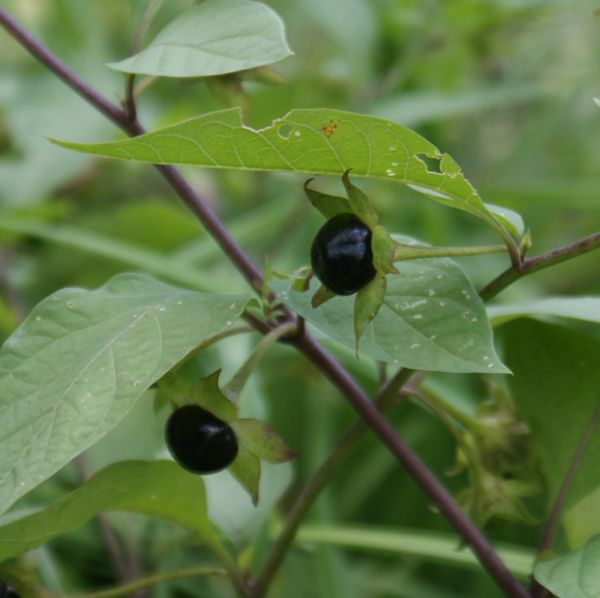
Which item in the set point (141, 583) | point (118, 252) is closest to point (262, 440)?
point (141, 583)

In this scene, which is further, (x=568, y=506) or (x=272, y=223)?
(x=272, y=223)

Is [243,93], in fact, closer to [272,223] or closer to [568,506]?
[568,506]

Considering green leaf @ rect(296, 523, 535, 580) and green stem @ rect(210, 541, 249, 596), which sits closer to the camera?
green stem @ rect(210, 541, 249, 596)

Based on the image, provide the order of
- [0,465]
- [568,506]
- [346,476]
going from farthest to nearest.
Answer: [346,476] < [568,506] < [0,465]

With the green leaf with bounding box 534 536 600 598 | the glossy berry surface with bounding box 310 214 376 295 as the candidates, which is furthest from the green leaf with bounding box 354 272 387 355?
the green leaf with bounding box 534 536 600 598

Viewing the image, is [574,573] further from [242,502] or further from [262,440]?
[242,502]

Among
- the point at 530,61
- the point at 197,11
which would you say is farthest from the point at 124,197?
the point at 197,11

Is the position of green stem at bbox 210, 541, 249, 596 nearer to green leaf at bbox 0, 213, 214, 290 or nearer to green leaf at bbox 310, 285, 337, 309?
green leaf at bbox 310, 285, 337, 309
